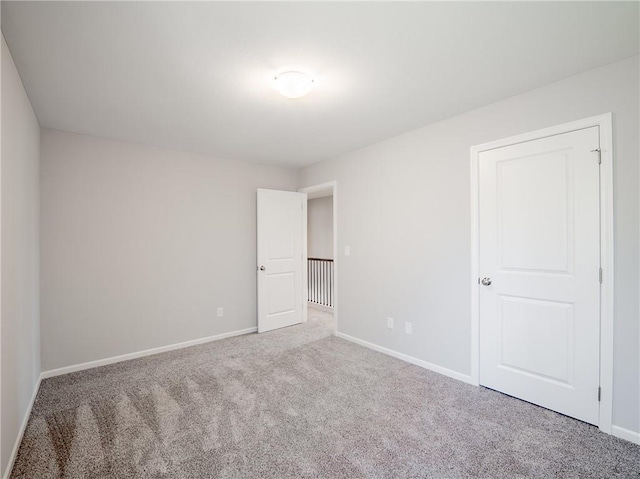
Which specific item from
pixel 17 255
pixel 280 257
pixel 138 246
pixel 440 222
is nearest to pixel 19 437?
pixel 17 255

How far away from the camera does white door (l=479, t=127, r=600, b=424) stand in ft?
6.82

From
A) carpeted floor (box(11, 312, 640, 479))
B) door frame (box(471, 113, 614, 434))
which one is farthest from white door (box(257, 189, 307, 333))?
door frame (box(471, 113, 614, 434))

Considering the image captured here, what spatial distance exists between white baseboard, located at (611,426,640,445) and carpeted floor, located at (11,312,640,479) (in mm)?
54

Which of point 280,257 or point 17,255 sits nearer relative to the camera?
point 17,255

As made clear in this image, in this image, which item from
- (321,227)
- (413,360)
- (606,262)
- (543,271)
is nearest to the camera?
(606,262)

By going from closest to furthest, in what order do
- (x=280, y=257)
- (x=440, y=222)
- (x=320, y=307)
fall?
(x=440, y=222), (x=280, y=257), (x=320, y=307)

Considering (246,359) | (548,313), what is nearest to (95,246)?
(246,359)

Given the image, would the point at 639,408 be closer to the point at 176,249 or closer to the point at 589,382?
the point at 589,382

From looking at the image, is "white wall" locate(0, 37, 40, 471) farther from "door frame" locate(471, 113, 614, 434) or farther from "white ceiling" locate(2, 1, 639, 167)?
"door frame" locate(471, 113, 614, 434)

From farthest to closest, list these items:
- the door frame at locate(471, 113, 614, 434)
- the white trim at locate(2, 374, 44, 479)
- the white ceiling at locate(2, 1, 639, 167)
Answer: the door frame at locate(471, 113, 614, 434) → the white trim at locate(2, 374, 44, 479) → the white ceiling at locate(2, 1, 639, 167)

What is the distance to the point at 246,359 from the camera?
3299 millimetres

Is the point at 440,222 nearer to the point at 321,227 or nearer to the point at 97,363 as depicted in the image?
the point at 97,363

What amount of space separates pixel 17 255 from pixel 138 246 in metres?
1.43

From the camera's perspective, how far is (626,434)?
6.23ft
